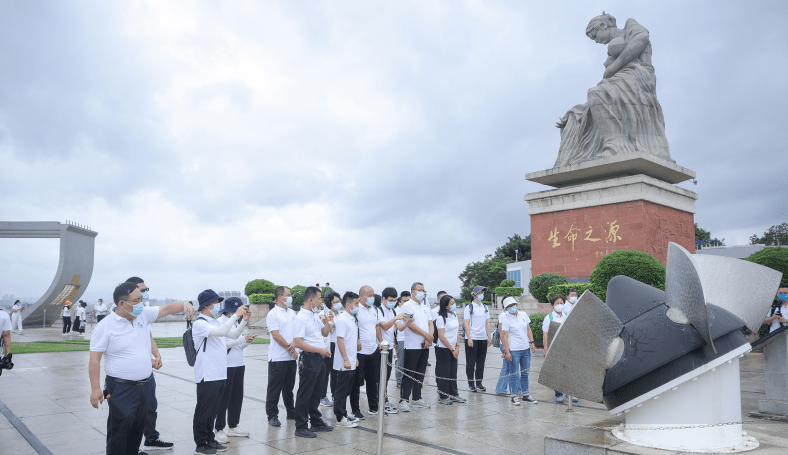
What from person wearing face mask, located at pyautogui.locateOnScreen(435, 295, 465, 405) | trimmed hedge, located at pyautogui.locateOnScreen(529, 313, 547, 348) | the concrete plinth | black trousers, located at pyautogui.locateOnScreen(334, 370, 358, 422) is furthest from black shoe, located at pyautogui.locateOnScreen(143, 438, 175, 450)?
trimmed hedge, located at pyautogui.locateOnScreen(529, 313, 547, 348)

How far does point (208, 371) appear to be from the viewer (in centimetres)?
499

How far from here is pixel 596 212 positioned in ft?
61.6

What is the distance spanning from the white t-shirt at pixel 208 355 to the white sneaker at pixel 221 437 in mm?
822

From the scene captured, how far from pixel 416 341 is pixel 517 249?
43.9 m

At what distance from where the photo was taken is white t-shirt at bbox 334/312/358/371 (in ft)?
20.5

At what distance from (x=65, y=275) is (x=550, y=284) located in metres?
23.1

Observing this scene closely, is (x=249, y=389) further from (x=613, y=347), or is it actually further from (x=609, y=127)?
(x=609, y=127)

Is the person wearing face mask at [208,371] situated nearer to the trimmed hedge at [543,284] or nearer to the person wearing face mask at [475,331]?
the person wearing face mask at [475,331]

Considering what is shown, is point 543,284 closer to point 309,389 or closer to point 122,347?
point 309,389

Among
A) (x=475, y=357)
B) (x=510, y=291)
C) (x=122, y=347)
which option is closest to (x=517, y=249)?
(x=510, y=291)

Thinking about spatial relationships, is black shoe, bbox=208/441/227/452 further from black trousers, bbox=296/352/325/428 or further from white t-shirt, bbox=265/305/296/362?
white t-shirt, bbox=265/305/296/362

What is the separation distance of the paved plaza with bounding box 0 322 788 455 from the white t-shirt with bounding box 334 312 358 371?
0.79 m

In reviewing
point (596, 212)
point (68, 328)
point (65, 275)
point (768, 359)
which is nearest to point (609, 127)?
point (596, 212)

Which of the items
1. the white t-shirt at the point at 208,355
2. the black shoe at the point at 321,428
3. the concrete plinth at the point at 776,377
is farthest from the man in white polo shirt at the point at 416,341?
the concrete plinth at the point at 776,377
